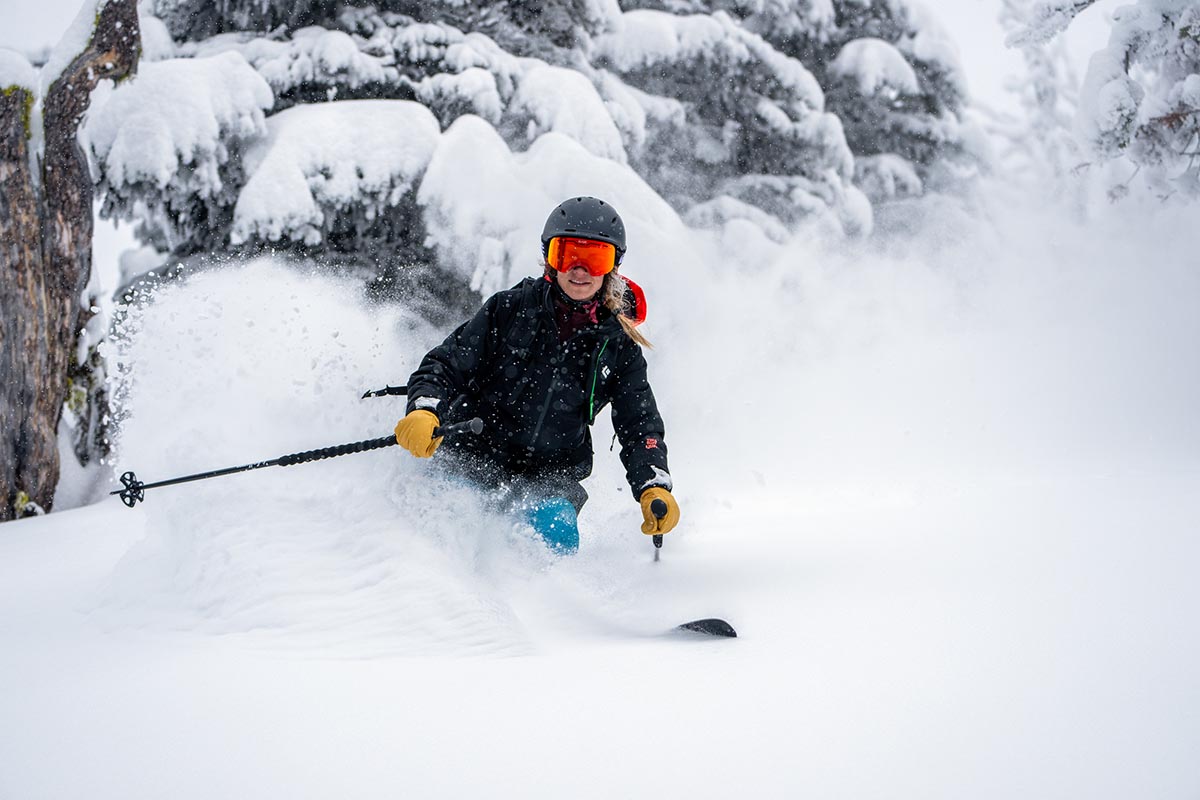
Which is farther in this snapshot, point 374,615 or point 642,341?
point 642,341

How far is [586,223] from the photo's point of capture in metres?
3.30

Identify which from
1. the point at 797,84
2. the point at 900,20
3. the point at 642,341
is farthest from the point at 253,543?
the point at 900,20

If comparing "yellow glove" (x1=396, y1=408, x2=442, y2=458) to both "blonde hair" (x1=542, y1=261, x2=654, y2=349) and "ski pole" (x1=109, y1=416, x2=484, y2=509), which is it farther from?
"blonde hair" (x1=542, y1=261, x2=654, y2=349)

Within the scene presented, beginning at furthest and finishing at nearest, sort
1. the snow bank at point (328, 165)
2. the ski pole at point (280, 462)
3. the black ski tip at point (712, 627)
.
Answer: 1. the snow bank at point (328, 165)
2. the ski pole at point (280, 462)
3. the black ski tip at point (712, 627)

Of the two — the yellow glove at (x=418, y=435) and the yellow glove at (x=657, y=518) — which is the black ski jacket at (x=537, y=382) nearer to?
the yellow glove at (x=657, y=518)

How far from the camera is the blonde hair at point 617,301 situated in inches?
131

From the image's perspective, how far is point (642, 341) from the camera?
3.33 metres

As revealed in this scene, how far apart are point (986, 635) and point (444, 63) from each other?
22.0ft

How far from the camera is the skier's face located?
3.30 meters

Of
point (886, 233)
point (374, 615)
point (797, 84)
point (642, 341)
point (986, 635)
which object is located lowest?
point (374, 615)

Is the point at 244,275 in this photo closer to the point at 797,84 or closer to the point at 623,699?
the point at 623,699

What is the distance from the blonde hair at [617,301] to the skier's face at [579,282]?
5cm

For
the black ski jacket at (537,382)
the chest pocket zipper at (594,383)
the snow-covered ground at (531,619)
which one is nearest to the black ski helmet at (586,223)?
the black ski jacket at (537,382)

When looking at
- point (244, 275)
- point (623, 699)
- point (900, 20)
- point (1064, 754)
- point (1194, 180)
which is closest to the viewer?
point (1064, 754)
